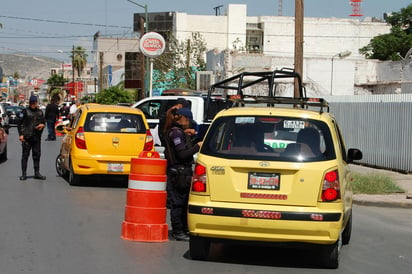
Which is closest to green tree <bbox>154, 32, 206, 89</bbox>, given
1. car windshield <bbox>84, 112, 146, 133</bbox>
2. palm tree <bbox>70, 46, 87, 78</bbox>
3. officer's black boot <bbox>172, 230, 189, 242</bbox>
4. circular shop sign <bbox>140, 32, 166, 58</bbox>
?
circular shop sign <bbox>140, 32, 166, 58</bbox>

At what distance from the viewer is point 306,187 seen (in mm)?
7766

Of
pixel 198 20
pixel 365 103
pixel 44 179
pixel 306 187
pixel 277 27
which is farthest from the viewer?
pixel 198 20

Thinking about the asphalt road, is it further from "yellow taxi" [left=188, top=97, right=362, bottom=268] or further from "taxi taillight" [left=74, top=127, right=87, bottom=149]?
"taxi taillight" [left=74, top=127, right=87, bottom=149]

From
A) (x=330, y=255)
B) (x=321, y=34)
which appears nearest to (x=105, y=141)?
(x=330, y=255)

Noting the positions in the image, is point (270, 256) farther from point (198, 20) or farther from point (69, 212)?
point (198, 20)

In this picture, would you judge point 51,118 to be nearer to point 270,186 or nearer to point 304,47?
point 270,186

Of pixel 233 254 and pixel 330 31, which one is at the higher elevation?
pixel 330 31

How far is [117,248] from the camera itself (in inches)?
351

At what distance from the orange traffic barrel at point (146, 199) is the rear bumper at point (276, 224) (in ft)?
5.28

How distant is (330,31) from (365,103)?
182 ft

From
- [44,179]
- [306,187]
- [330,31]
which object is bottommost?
[44,179]

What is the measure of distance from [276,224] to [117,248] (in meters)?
2.26

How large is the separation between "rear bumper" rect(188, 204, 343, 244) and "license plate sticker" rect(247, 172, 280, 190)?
25 centimetres

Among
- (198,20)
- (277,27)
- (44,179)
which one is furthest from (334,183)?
(198,20)
